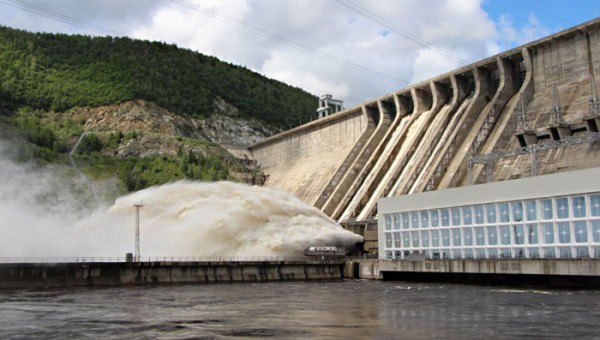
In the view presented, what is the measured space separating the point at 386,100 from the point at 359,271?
94.2 ft

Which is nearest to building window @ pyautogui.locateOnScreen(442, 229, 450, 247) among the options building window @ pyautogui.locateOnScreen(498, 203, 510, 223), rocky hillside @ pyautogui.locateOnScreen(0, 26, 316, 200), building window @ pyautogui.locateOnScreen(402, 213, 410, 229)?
building window @ pyautogui.locateOnScreen(402, 213, 410, 229)

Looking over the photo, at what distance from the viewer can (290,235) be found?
2258 inches

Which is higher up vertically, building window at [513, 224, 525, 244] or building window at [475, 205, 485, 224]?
building window at [475, 205, 485, 224]

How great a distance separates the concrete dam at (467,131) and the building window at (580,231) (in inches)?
359

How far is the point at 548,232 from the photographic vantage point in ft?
123

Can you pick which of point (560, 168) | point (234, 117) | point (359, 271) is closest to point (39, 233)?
point (359, 271)

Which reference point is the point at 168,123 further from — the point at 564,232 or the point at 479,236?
the point at 564,232

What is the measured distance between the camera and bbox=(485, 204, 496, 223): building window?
4088cm

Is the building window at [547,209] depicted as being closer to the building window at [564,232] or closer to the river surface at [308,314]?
the building window at [564,232]

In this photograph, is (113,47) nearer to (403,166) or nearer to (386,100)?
(386,100)

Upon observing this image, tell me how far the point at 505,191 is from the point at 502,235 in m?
2.81

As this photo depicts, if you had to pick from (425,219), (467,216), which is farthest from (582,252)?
(425,219)

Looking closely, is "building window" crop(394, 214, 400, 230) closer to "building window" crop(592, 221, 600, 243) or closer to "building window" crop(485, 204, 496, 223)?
"building window" crop(485, 204, 496, 223)

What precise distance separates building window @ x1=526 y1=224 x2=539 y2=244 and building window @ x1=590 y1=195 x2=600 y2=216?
3.94 metres
